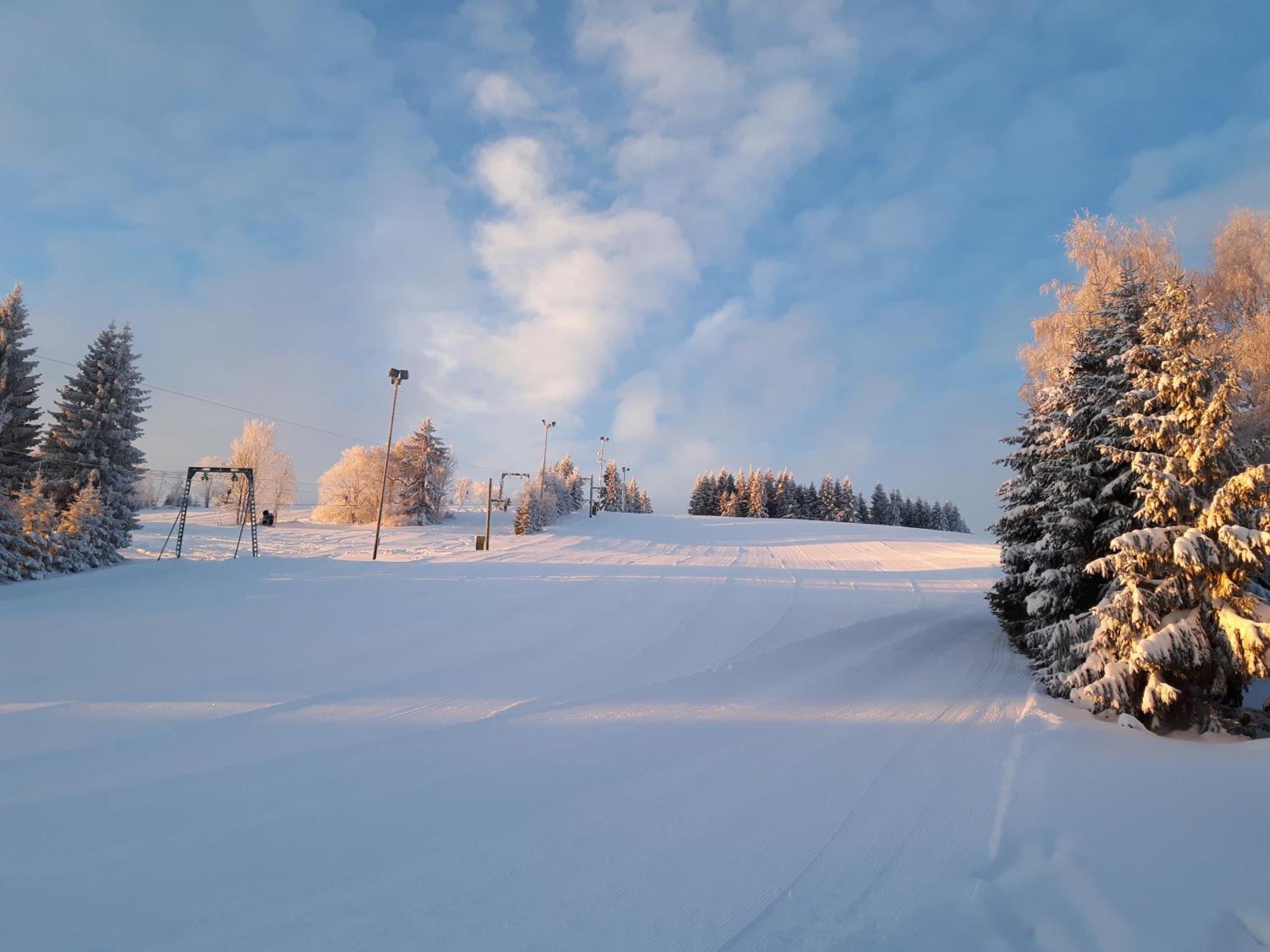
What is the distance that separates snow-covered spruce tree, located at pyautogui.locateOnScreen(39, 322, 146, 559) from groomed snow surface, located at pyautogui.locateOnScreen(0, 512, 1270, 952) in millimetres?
11685

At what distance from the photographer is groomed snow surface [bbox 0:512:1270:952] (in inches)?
138

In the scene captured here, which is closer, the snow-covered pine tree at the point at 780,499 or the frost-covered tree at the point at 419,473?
the frost-covered tree at the point at 419,473

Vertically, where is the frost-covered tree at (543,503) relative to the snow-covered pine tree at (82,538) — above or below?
above

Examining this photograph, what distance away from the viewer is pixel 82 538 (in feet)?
62.7

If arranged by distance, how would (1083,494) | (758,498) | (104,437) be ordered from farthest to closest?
(758,498)
(104,437)
(1083,494)

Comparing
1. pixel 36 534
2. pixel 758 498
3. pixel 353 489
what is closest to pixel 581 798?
pixel 36 534

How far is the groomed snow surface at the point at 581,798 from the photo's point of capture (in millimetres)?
3494

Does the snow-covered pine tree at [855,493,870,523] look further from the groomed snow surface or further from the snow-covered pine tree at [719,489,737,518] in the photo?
the groomed snow surface

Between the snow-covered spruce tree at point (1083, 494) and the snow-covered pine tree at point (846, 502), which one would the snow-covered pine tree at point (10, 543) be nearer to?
the snow-covered spruce tree at point (1083, 494)

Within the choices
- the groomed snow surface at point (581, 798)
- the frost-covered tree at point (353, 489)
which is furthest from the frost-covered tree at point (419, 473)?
the groomed snow surface at point (581, 798)

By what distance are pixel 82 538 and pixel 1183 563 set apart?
27704 mm

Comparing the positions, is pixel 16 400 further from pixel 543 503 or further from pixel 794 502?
pixel 794 502

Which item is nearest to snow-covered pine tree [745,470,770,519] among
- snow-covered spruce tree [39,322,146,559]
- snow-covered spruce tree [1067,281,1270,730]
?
snow-covered spruce tree [39,322,146,559]

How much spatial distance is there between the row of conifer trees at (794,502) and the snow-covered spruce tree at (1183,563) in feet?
242
